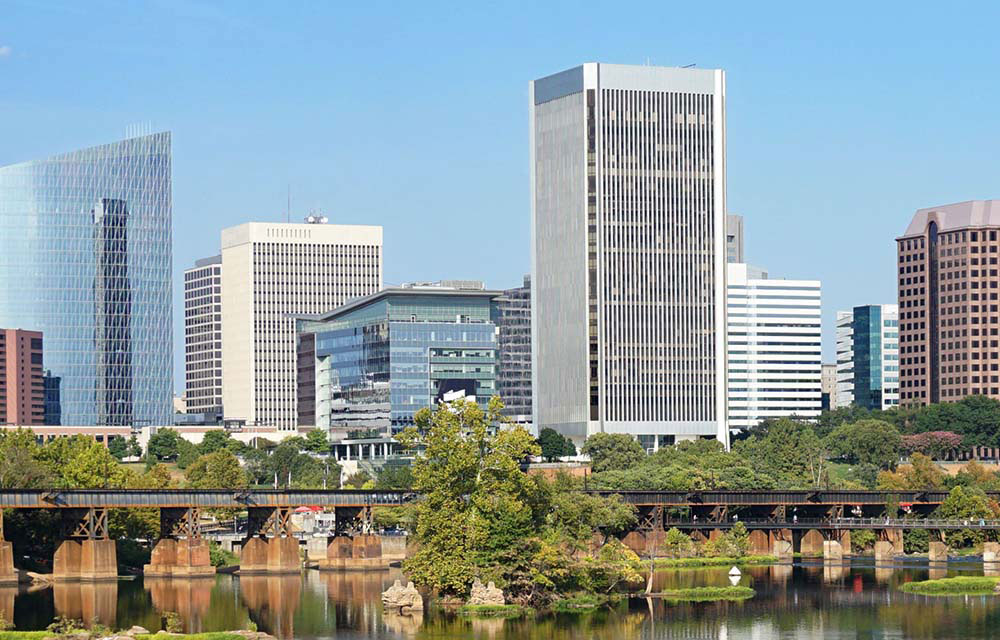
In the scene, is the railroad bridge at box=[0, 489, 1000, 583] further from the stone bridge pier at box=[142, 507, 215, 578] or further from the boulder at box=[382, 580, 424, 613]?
the boulder at box=[382, 580, 424, 613]

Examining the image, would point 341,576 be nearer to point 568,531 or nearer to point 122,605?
point 568,531

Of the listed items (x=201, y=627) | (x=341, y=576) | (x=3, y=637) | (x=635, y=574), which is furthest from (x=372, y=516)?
(x=3, y=637)

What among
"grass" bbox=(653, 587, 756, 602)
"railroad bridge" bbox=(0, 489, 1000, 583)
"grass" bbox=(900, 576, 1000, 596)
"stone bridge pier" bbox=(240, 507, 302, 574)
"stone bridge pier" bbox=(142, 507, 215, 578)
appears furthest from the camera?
"stone bridge pier" bbox=(240, 507, 302, 574)

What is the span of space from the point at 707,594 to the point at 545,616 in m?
21.7

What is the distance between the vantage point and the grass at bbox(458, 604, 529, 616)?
137 meters

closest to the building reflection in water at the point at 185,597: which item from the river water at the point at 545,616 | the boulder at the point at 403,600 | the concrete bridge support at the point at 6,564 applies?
the river water at the point at 545,616

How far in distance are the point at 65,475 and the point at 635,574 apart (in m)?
71.8

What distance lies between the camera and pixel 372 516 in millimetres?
199875

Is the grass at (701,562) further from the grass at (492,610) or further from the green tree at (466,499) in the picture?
the grass at (492,610)

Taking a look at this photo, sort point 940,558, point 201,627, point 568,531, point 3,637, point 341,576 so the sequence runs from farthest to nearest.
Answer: point 940,558 < point 341,576 < point 568,531 < point 201,627 < point 3,637

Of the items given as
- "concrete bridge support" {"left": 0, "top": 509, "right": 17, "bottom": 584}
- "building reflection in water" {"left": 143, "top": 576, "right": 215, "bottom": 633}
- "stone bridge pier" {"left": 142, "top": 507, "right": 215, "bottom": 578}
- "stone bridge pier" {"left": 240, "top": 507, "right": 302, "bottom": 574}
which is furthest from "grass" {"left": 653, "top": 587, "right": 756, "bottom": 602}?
"concrete bridge support" {"left": 0, "top": 509, "right": 17, "bottom": 584}

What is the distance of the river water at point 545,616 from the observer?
12738 cm

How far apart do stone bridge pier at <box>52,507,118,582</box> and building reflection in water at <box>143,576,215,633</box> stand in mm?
4080

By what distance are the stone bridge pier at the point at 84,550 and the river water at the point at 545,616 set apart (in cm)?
318
